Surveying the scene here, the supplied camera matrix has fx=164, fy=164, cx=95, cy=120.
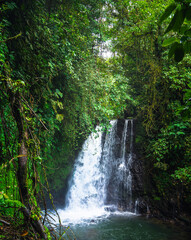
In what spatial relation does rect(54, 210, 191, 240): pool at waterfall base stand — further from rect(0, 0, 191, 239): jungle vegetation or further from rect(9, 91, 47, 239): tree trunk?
rect(9, 91, 47, 239): tree trunk

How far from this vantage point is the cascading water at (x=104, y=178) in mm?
8216

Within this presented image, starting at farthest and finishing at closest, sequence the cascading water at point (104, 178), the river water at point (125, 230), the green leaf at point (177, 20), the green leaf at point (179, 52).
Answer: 1. the cascading water at point (104, 178)
2. the river water at point (125, 230)
3. the green leaf at point (179, 52)
4. the green leaf at point (177, 20)

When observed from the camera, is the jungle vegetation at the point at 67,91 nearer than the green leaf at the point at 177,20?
No

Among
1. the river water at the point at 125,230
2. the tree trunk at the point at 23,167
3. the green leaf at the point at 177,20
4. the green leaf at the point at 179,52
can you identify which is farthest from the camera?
the river water at the point at 125,230

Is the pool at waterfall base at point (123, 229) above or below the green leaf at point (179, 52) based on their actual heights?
below

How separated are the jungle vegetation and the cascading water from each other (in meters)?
0.85

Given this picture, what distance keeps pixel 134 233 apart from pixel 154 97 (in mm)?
5200

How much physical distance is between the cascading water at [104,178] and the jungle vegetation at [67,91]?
852mm

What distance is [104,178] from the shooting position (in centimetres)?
917

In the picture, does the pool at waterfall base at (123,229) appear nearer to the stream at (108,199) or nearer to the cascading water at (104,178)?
the stream at (108,199)

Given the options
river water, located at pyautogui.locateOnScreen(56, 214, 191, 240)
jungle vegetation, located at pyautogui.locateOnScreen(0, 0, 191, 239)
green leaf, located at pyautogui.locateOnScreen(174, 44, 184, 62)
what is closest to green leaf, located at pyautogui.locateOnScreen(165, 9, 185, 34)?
jungle vegetation, located at pyautogui.locateOnScreen(0, 0, 191, 239)

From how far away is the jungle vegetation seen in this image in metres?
Result: 1.30

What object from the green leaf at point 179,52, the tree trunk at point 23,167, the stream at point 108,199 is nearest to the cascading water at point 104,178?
the stream at point 108,199

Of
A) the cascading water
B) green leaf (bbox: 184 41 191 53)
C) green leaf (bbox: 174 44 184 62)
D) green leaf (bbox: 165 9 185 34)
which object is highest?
green leaf (bbox: 165 9 185 34)
